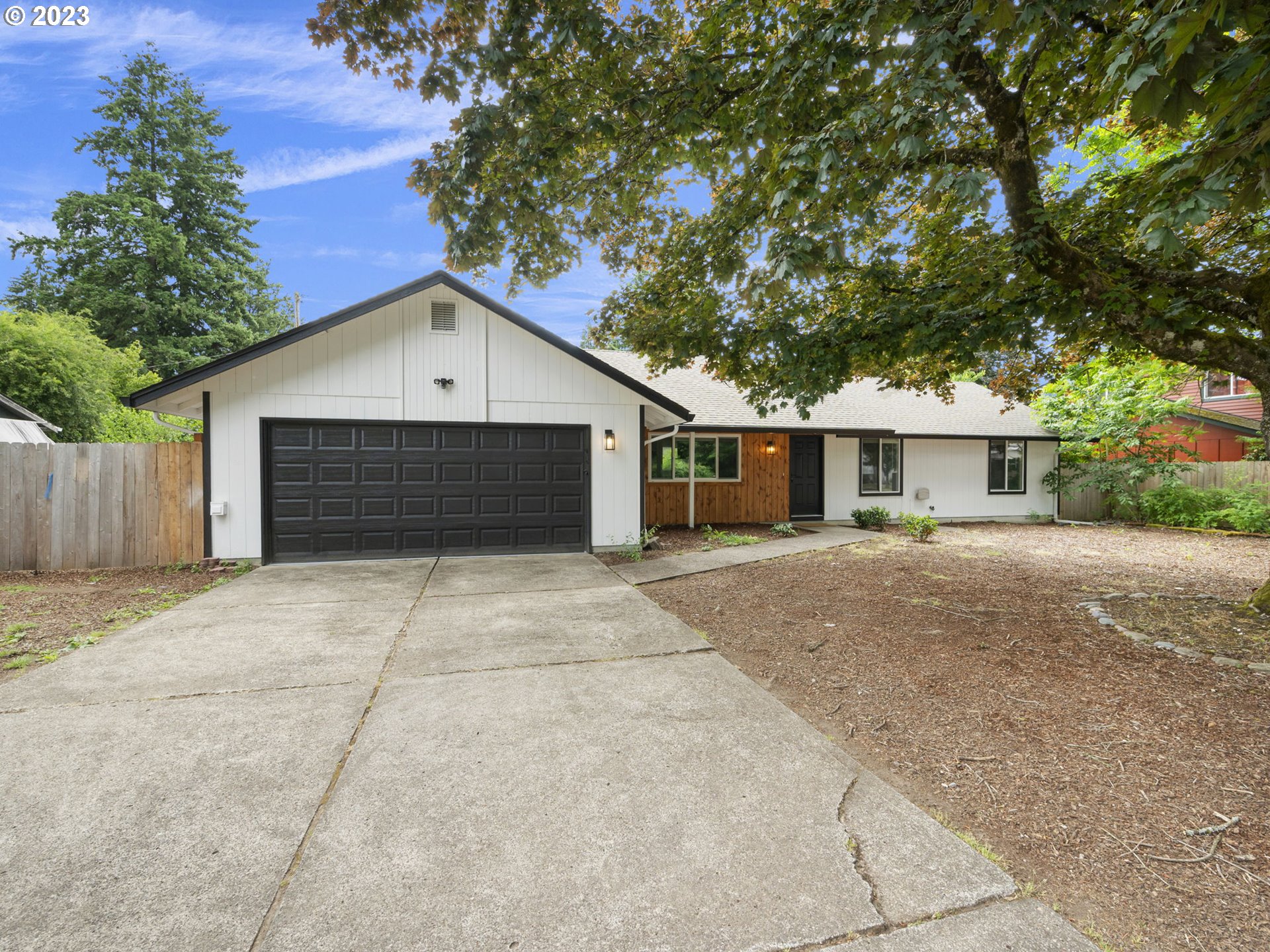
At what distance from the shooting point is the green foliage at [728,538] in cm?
997

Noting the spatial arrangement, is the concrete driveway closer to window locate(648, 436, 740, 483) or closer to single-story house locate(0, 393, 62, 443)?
window locate(648, 436, 740, 483)

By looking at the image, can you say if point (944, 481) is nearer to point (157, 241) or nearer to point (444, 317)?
point (444, 317)

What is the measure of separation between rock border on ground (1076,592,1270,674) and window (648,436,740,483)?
24.3 ft

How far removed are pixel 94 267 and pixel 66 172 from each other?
5204 millimetres

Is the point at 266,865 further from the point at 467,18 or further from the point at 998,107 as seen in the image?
the point at 998,107

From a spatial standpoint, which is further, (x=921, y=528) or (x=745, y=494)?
(x=745, y=494)

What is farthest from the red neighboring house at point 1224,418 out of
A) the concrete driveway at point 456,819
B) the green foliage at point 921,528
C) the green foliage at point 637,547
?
the concrete driveway at point 456,819

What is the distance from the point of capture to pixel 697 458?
40.7 feet

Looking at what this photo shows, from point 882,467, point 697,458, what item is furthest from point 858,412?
point 697,458

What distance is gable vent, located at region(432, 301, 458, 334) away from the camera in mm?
8055

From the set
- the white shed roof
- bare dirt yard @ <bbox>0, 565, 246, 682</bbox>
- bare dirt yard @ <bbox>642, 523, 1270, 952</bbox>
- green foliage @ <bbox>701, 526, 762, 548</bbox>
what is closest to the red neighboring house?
bare dirt yard @ <bbox>642, 523, 1270, 952</bbox>

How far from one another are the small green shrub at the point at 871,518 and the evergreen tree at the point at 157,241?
28689mm

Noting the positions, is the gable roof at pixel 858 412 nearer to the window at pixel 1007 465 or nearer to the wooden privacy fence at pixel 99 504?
the window at pixel 1007 465

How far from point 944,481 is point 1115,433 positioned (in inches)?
164
